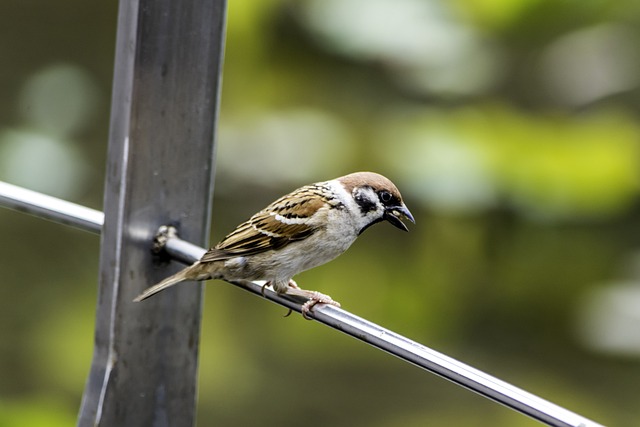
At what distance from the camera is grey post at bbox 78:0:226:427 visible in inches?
54.8

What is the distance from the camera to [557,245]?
308 centimetres

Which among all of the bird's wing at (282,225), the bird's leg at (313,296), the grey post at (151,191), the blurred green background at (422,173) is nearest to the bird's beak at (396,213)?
the bird's wing at (282,225)

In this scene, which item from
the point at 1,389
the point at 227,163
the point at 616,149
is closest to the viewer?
the point at 616,149

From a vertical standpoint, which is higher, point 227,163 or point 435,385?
point 227,163

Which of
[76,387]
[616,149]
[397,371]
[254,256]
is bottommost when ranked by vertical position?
[254,256]

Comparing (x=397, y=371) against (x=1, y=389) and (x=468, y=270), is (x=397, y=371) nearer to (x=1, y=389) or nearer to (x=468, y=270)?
(x=468, y=270)

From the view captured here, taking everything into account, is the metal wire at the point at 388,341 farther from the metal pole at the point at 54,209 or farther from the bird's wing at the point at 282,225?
the bird's wing at the point at 282,225

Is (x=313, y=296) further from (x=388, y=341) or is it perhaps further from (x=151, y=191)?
(x=388, y=341)

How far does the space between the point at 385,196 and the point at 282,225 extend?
221mm

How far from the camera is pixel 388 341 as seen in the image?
3.78ft

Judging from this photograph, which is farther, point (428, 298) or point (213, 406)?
point (213, 406)

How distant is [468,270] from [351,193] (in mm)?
1127

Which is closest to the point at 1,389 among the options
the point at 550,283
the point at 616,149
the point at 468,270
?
the point at 468,270

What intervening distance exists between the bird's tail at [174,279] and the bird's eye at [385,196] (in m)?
0.55
